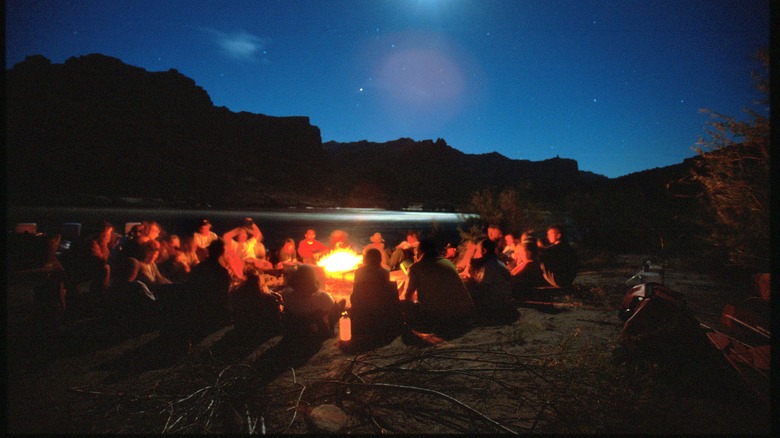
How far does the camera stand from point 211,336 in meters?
5.78

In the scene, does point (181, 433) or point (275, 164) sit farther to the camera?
point (275, 164)

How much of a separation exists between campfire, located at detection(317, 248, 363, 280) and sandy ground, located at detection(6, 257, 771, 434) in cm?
397

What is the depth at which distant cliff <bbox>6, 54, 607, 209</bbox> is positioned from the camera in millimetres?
94500

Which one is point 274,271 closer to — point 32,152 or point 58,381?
point 58,381

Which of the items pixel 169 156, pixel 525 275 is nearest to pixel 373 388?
pixel 525 275

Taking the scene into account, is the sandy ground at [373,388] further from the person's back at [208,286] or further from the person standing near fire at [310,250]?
the person standing near fire at [310,250]

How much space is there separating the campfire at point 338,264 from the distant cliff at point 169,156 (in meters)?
60.1

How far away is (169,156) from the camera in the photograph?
10525cm

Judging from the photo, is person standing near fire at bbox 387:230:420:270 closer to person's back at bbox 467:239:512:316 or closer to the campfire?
the campfire

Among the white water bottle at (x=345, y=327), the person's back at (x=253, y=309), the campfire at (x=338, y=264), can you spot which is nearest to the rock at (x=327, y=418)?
the white water bottle at (x=345, y=327)

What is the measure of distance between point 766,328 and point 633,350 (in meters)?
1.31

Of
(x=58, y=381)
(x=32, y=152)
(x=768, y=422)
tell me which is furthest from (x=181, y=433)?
(x=32, y=152)

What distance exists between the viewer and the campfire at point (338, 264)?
31.7 feet

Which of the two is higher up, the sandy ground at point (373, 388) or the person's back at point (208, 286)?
the person's back at point (208, 286)
